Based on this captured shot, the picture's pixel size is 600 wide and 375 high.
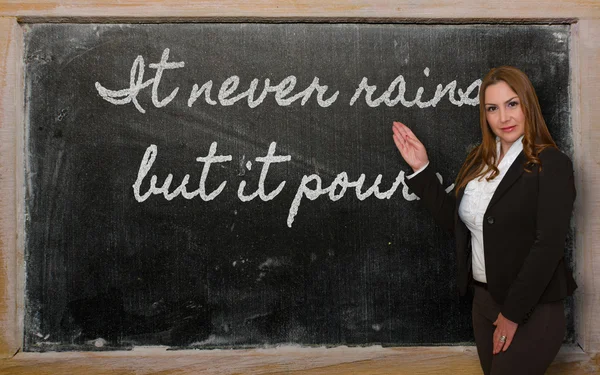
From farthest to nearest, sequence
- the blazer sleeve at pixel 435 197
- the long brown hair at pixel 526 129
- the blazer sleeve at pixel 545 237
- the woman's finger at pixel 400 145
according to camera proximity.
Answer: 1. the woman's finger at pixel 400 145
2. the blazer sleeve at pixel 435 197
3. the long brown hair at pixel 526 129
4. the blazer sleeve at pixel 545 237

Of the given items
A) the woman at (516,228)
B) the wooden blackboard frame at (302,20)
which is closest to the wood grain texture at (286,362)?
the wooden blackboard frame at (302,20)

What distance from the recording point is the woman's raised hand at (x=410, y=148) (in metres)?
2.36

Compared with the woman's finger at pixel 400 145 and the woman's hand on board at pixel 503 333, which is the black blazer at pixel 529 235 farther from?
the woman's finger at pixel 400 145

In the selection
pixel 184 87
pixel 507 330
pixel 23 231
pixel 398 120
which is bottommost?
pixel 507 330

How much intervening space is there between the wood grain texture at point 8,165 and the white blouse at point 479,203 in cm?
200

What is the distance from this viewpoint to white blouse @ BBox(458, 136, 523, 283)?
1.99m

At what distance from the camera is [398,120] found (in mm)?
2488

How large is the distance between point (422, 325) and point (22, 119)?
2.09 m

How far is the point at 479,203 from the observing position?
201cm

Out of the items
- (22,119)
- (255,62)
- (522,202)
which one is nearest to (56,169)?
(22,119)

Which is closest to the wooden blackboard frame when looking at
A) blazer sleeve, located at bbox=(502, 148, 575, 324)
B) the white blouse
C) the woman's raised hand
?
the woman's raised hand

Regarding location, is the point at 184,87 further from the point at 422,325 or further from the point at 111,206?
the point at 422,325
